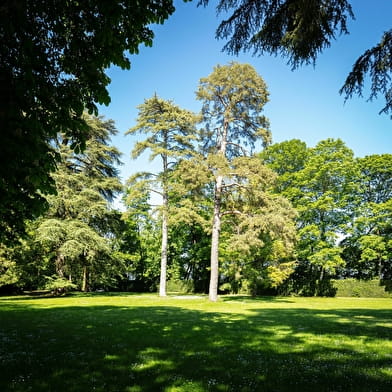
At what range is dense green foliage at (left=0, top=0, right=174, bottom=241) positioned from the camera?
411cm

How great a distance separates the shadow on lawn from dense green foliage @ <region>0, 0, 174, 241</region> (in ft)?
9.28

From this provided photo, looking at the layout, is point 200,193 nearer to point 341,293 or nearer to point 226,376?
point 226,376

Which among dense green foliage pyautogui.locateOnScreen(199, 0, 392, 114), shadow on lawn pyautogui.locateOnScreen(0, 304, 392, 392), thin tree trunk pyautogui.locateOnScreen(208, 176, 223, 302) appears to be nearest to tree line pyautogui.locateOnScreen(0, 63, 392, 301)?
thin tree trunk pyautogui.locateOnScreen(208, 176, 223, 302)

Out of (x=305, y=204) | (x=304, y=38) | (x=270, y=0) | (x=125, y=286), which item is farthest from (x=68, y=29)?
(x=125, y=286)

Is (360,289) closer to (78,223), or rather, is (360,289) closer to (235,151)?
(235,151)

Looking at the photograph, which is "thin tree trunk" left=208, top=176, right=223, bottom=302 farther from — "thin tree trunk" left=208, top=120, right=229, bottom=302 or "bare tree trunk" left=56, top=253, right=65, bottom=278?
"bare tree trunk" left=56, top=253, right=65, bottom=278

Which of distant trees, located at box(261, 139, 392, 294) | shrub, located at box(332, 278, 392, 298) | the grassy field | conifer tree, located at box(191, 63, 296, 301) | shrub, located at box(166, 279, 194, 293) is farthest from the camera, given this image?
shrub, located at box(166, 279, 194, 293)

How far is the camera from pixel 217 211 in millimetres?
21531

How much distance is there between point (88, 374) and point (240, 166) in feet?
55.0

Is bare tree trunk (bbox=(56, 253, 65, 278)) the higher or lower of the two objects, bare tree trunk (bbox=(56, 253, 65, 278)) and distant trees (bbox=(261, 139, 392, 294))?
the lower

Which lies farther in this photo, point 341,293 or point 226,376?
point 341,293

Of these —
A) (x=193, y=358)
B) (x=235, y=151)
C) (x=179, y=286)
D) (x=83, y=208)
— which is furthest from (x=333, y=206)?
(x=193, y=358)

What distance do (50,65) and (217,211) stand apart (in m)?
17.5

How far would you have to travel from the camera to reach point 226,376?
4.67m
